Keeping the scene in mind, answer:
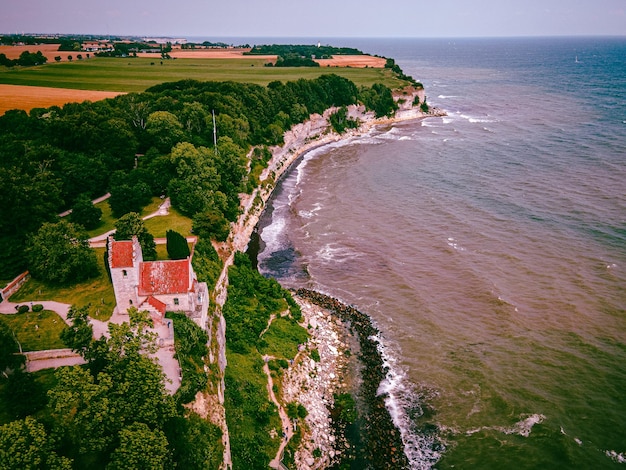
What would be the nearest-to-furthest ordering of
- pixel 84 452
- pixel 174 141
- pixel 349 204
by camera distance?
pixel 84 452 < pixel 174 141 < pixel 349 204

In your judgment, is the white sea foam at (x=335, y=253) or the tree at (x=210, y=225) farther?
→ the white sea foam at (x=335, y=253)

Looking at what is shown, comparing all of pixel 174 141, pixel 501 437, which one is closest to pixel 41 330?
pixel 501 437

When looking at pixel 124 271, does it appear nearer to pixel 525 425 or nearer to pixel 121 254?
pixel 121 254

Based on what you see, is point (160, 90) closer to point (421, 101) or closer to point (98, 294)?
point (98, 294)

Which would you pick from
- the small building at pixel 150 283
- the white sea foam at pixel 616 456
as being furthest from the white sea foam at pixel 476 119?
the small building at pixel 150 283

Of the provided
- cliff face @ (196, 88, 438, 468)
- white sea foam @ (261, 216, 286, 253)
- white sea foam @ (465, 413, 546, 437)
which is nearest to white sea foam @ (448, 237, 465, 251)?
white sea foam @ (261, 216, 286, 253)

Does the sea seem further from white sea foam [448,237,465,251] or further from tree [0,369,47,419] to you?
tree [0,369,47,419]

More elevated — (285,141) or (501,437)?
(285,141)

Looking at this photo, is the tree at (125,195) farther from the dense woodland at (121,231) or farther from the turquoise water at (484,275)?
the turquoise water at (484,275)
